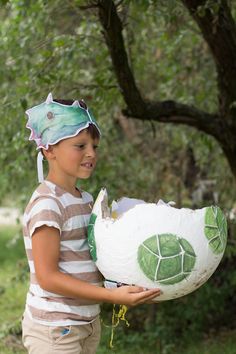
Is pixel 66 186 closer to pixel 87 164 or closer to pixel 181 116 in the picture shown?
pixel 87 164

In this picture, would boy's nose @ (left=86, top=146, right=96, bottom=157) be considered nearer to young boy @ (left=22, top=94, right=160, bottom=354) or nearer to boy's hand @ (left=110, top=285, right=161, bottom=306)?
young boy @ (left=22, top=94, right=160, bottom=354)

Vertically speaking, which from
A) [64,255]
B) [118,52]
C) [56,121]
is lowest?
[64,255]

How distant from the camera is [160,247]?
2.47m

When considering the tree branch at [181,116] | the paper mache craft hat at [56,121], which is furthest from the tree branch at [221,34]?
the paper mache craft hat at [56,121]

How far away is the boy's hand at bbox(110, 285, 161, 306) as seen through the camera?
8.29 feet

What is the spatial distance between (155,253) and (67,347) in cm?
51

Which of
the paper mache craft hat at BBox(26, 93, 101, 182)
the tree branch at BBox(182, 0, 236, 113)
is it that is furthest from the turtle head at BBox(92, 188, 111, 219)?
the tree branch at BBox(182, 0, 236, 113)

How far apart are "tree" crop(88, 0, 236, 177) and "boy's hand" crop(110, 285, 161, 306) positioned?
1848 millimetres

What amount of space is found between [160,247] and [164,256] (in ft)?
0.12

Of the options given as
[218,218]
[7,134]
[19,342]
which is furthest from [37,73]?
[218,218]

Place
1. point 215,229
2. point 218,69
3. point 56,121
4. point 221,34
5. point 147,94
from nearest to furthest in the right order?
point 215,229, point 56,121, point 221,34, point 218,69, point 147,94

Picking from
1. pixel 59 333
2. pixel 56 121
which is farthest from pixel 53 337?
pixel 56 121

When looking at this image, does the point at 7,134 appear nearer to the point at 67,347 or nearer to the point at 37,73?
the point at 37,73

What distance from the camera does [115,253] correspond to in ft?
8.31
